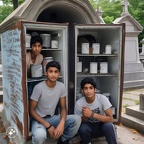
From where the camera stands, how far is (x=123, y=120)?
5.02 meters

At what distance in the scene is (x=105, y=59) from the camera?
176 inches

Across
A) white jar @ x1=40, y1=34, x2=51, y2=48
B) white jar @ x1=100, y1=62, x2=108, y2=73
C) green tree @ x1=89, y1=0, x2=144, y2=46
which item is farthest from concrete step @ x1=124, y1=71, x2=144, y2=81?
green tree @ x1=89, y1=0, x2=144, y2=46

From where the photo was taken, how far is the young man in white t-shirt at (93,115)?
10.9ft

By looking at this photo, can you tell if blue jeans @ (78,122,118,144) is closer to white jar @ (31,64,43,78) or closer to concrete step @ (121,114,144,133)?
white jar @ (31,64,43,78)

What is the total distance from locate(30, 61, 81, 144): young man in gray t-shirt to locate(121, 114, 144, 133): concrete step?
1711mm

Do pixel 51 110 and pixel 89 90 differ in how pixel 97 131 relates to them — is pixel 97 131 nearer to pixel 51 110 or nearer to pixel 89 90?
pixel 89 90

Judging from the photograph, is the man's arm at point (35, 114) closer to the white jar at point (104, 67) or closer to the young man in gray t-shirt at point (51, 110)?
the young man in gray t-shirt at point (51, 110)

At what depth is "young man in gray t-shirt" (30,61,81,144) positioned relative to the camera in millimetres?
3305

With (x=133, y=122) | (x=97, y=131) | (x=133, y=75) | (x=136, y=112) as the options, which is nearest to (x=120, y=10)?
(x=133, y=75)

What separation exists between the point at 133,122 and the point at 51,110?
6.78 feet

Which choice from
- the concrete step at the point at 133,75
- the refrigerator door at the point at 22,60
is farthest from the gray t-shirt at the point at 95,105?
the concrete step at the point at 133,75

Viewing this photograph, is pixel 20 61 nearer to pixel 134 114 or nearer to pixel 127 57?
pixel 134 114

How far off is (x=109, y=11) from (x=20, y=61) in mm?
20727

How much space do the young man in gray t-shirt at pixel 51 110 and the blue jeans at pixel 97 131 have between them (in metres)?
0.12
